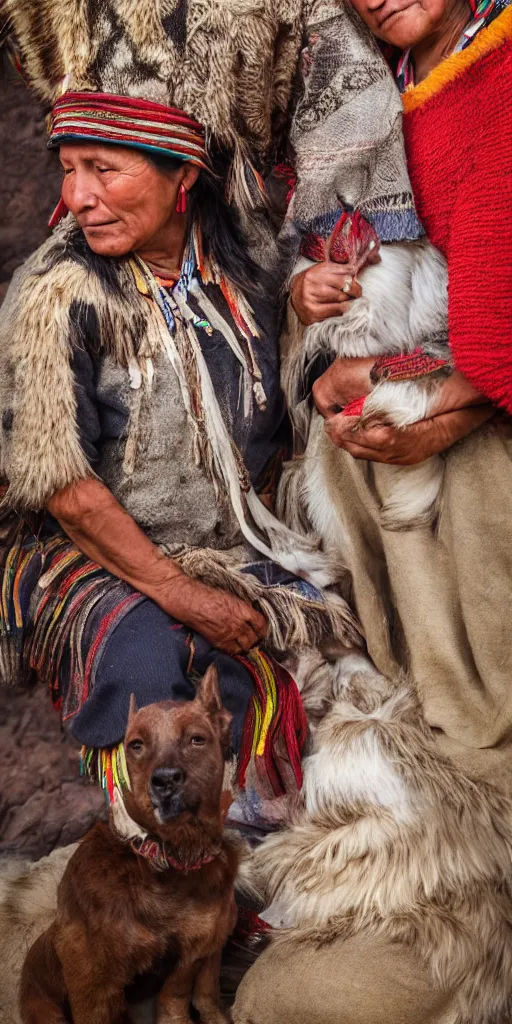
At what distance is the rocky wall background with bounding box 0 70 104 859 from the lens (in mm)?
1910

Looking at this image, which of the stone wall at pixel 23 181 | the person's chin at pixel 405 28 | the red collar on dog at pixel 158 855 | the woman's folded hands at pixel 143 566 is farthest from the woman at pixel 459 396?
the stone wall at pixel 23 181

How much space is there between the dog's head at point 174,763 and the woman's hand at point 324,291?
0.61 m

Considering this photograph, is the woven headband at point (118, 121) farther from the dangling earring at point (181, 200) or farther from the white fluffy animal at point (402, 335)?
the white fluffy animal at point (402, 335)

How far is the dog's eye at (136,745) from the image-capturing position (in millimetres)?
1500

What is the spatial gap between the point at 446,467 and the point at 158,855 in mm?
721

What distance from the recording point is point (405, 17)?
1625mm

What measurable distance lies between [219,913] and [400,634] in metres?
0.52

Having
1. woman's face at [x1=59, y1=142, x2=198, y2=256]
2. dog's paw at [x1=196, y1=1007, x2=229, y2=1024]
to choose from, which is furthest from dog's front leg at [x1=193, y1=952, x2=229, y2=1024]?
woman's face at [x1=59, y1=142, x2=198, y2=256]

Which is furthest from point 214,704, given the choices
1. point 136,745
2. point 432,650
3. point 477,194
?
point 477,194

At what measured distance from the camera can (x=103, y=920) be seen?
1488mm

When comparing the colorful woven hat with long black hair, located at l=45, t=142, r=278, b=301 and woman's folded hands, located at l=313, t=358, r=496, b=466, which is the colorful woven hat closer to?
long black hair, located at l=45, t=142, r=278, b=301

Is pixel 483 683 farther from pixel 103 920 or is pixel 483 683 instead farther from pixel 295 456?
pixel 103 920

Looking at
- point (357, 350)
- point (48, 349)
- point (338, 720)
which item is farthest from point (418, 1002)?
point (48, 349)

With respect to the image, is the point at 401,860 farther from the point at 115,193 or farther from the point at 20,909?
the point at 115,193
